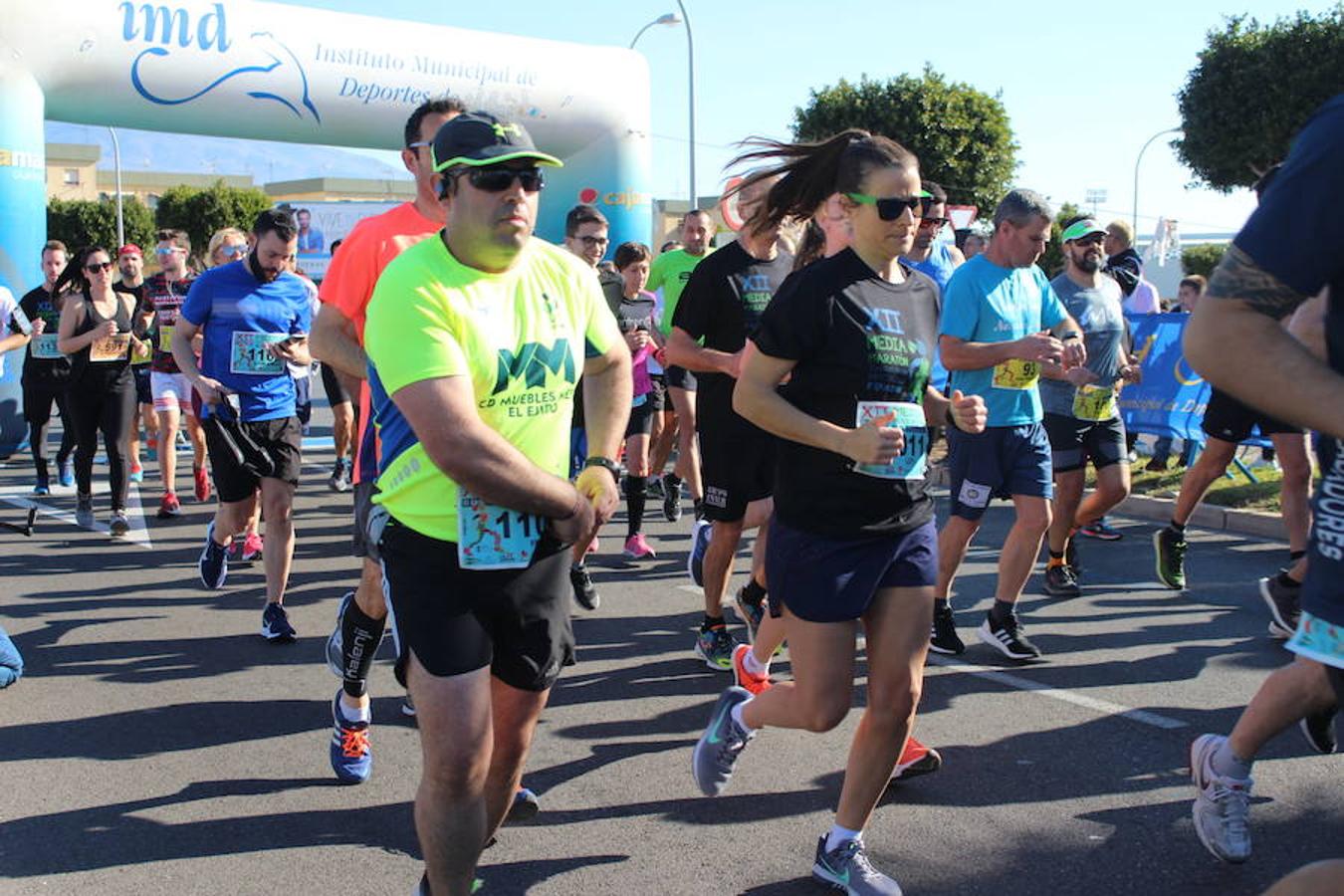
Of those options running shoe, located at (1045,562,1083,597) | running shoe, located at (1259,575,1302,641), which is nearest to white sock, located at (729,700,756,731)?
running shoe, located at (1259,575,1302,641)

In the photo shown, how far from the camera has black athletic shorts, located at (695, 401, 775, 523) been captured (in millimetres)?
5516

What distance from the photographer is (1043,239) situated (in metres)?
5.62

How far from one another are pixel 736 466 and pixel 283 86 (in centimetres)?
1319

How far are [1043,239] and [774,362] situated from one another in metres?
2.60

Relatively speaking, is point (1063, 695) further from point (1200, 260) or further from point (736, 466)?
point (1200, 260)

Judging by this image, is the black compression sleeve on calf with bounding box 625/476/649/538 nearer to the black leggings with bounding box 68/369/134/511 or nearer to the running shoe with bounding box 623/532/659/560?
the running shoe with bounding box 623/532/659/560

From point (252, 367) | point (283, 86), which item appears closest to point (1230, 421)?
point (252, 367)

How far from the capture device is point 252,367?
6520 mm

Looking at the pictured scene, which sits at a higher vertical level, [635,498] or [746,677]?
[635,498]

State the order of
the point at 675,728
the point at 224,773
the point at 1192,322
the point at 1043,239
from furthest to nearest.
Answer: the point at 1043,239 < the point at 675,728 < the point at 224,773 < the point at 1192,322

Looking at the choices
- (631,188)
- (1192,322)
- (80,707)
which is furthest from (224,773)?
(631,188)

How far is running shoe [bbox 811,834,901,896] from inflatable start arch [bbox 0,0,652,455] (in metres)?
10.4

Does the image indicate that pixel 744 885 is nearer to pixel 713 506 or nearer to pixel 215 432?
pixel 713 506

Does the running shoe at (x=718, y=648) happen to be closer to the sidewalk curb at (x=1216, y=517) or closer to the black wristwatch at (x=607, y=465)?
the black wristwatch at (x=607, y=465)
